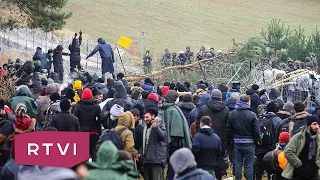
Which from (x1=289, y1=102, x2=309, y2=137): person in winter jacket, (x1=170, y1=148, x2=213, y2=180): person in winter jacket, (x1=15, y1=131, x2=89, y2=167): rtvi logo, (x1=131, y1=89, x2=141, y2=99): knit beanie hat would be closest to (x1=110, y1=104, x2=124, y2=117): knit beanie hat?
(x1=131, y1=89, x2=141, y2=99): knit beanie hat

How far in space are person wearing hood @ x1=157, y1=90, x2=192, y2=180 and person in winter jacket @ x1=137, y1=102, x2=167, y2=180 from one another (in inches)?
25.8

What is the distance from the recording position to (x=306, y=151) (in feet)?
42.3

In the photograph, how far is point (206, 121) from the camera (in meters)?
13.9

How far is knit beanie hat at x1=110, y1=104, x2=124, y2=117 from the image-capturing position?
49.0 feet

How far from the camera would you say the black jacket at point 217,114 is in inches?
627

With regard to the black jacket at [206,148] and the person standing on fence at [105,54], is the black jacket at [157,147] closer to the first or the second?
the black jacket at [206,148]

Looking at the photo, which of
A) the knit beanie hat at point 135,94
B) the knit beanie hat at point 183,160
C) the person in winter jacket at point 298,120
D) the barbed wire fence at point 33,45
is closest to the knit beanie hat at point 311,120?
the person in winter jacket at point 298,120

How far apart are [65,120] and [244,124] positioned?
129 inches

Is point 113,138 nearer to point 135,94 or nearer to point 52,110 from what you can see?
point 52,110

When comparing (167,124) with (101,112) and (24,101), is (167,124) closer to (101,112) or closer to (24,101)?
(101,112)

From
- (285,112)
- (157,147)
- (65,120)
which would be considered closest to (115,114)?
(65,120)

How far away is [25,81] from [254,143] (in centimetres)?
640

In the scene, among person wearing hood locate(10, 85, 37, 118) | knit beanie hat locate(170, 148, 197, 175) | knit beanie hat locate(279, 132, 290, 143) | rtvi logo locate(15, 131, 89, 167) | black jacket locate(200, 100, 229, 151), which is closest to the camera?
knit beanie hat locate(170, 148, 197, 175)

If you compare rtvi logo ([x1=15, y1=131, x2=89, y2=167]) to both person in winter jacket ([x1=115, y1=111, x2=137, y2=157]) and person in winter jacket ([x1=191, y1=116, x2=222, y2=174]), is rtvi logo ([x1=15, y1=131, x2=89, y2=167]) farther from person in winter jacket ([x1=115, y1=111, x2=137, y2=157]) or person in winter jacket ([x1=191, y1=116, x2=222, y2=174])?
person in winter jacket ([x1=191, y1=116, x2=222, y2=174])
